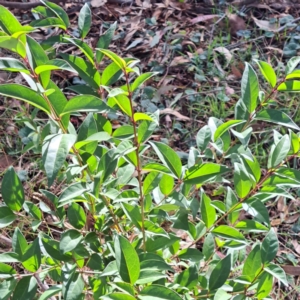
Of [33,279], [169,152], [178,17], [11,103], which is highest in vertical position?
[169,152]

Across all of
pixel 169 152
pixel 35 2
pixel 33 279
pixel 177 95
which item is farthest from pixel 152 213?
pixel 35 2

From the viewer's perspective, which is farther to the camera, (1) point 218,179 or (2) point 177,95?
(2) point 177,95

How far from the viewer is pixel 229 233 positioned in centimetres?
99

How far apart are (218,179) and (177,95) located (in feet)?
3.99

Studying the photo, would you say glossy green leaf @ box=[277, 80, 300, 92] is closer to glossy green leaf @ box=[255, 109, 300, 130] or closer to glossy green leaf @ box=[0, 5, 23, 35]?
glossy green leaf @ box=[255, 109, 300, 130]

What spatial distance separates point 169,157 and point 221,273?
0.29 meters

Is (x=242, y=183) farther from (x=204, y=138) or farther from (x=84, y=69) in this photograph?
(x=84, y=69)

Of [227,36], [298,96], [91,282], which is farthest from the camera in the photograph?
[227,36]

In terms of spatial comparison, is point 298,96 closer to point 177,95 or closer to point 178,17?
point 177,95

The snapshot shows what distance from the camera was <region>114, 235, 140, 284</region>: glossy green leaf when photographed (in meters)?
0.77

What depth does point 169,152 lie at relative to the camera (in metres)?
0.89

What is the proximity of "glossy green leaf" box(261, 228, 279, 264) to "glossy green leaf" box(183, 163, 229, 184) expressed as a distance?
16cm

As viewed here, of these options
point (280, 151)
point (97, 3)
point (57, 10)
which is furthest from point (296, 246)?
point (97, 3)

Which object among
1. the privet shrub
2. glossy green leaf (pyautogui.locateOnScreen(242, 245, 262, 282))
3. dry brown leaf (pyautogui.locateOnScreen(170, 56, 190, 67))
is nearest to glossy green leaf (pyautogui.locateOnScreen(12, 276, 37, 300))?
the privet shrub
